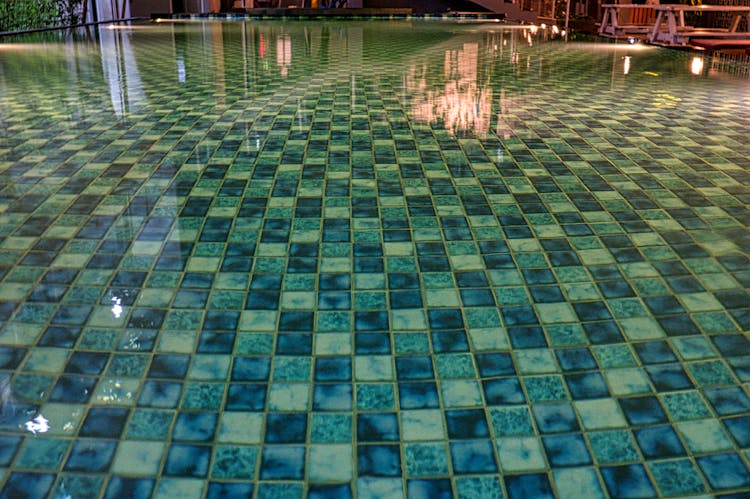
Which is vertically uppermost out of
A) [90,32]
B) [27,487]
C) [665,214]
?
[90,32]

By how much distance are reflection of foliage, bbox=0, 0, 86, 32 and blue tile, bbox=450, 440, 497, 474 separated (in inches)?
472

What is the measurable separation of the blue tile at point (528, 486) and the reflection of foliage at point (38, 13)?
12.1m

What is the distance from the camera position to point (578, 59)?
790 cm

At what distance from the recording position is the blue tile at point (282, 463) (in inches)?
53.2

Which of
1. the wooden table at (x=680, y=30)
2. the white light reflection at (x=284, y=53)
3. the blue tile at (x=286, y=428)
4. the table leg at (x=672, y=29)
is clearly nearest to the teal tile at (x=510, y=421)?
the blue tile at (x=286, y=428)

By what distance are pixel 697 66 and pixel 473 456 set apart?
722cm

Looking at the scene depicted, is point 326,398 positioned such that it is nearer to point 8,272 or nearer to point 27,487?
point 27,487

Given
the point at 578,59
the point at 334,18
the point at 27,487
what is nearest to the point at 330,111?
the point at 27,487

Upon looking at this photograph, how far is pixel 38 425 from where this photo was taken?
1479mm

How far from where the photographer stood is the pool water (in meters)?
1.40

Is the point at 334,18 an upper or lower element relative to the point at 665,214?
upper

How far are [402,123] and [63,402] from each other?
2.88 metres

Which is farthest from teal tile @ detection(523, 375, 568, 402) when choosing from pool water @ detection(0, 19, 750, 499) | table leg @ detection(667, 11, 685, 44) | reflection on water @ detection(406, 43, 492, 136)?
table leg @ detection(667, 11, 685, 44)

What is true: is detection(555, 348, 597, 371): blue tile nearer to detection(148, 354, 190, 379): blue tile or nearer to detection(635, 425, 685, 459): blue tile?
detection(635, 425, 685, 459): blue tile
